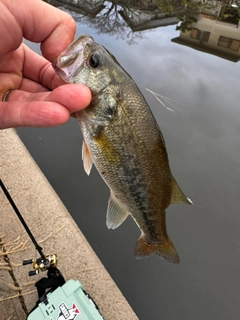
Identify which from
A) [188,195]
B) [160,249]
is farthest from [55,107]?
[188,195]

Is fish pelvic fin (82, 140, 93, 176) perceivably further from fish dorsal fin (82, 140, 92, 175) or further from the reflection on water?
the reflection on water

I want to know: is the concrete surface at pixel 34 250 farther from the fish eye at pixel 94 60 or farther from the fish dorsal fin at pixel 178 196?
the fish eye at pixel 94 60

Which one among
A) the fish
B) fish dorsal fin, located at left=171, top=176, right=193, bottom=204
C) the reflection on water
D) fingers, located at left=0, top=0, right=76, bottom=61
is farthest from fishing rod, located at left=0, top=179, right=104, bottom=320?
the reflection on water

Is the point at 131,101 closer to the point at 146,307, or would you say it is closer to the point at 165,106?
the point at 146,307

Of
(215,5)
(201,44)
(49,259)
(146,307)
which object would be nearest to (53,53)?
(49,259)

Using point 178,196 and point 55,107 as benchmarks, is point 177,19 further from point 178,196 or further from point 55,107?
point 55,107

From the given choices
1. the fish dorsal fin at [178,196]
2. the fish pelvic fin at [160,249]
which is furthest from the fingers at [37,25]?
the fish pelvic fin at [160,249]
